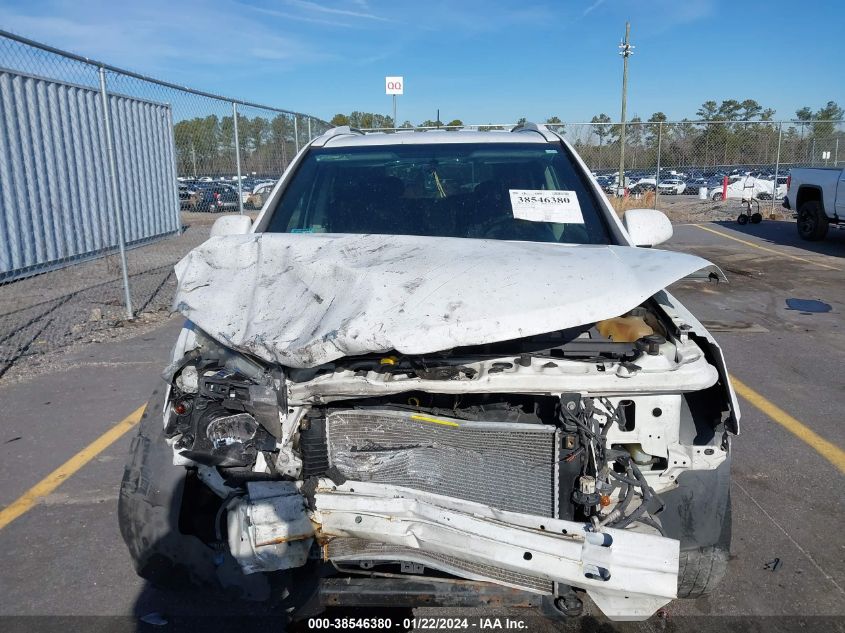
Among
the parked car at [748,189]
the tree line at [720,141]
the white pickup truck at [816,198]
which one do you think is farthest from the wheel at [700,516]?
the parked car at [748,189]

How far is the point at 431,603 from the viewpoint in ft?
7.12

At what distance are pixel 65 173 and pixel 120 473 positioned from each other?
324 inches

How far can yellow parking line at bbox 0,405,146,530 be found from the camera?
3572 mm

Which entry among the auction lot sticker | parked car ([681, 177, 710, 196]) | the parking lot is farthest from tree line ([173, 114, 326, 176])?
parked car ([681, 177, 710, 196])

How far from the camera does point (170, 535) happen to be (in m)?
2.52

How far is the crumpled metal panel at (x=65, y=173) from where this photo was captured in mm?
9211

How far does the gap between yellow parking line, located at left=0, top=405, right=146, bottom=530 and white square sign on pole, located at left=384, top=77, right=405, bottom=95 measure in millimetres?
13325

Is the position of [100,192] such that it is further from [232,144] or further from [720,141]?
[720,141]

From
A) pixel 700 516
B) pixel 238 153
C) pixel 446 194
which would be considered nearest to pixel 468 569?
pixel 700 516

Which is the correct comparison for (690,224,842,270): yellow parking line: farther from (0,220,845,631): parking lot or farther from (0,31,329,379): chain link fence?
(0,31,329,379): chain link fence

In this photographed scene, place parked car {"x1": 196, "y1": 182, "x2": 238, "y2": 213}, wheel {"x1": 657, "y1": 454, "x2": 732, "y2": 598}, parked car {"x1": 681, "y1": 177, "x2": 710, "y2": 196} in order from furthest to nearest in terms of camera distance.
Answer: parked car {"x1": 681, "y1": 177, "x2": 710, "y2": 196} → parked car {"x1": 196, "y1": 182, "x2": 238, "y2": 213} → wheel {"x1": 657, "y1": 454, "x2": 732, "y2": 598}

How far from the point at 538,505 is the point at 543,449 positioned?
7.3 inches

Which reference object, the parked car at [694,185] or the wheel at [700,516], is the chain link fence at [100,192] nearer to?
the wheel at [700,516]

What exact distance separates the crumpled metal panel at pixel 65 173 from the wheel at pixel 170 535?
24.5 feet
